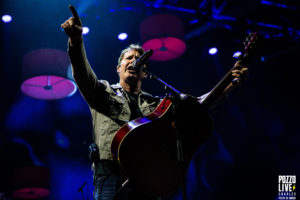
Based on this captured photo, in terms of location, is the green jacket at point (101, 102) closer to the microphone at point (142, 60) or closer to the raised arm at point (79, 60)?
the raised arm at point (79, 60)

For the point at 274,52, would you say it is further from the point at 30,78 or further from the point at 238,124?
the point at 30,78

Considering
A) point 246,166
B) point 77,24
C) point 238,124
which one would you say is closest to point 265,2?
point 238,124

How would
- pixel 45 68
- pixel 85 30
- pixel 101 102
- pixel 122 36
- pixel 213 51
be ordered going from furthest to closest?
pixel 213 51
pixel 122 36
pixel 85 30
pixel 45 68
pixel 101 102

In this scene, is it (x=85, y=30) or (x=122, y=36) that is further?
(x=122, y=36)

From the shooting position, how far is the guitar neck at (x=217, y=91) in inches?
98.0

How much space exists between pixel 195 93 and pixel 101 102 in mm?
4704

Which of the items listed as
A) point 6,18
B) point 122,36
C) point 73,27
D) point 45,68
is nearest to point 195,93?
point 122,36

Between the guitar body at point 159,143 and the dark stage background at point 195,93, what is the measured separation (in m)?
3.94

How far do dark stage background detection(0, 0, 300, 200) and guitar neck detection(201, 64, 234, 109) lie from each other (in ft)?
Result: 12.0

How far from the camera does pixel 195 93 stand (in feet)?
22.5

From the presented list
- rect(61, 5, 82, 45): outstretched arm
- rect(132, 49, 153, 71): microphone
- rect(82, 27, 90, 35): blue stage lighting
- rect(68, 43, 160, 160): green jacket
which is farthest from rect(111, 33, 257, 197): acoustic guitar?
rect(82, 27, 90, 35): blue stage lighting

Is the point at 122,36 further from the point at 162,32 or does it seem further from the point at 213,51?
the point at 213,51

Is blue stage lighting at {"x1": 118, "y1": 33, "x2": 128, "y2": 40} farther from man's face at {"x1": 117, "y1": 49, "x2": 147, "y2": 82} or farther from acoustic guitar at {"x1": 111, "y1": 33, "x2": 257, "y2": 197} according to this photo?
acoustic guitar at {"x1": 111, "y1": 33, "x2": 257, "y2": 197}

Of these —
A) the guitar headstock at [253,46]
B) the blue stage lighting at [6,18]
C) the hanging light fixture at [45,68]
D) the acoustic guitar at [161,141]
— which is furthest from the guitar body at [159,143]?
the blue stage lighting at [6,18]
